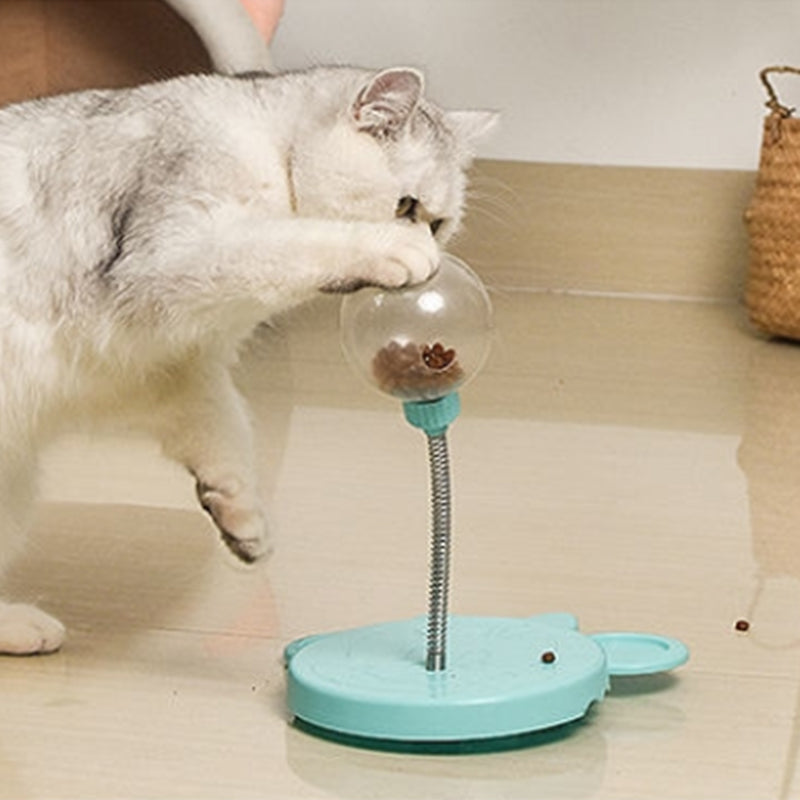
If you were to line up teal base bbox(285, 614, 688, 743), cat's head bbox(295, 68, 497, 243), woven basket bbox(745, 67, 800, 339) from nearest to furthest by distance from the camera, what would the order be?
Result: teal base bbox(285, 614, 688, 743) → cat's head bbox(295, 68, 497, 243) → woven basket bbox(745, 67, 800, 339)

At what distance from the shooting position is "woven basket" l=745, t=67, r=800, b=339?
11.1 ft

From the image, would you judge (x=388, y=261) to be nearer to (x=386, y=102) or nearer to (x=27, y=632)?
(x=386, y=102)

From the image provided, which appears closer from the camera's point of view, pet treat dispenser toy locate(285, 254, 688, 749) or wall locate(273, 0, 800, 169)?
pet treat dispenser toy locate(285, 254, 688, 749)

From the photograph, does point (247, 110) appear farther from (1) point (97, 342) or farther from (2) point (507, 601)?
(2) point (507, 601)

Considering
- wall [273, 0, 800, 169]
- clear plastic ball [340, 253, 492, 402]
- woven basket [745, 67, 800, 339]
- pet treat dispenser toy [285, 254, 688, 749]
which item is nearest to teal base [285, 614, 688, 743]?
pet treat dispenser toy [285, 254, 688, 749]

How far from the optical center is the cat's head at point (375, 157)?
5.91 ft

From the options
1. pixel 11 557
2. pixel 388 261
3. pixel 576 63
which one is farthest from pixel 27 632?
pixel 576 63

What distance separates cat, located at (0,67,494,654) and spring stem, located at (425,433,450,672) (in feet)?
0.61

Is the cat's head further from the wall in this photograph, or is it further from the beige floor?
the wall

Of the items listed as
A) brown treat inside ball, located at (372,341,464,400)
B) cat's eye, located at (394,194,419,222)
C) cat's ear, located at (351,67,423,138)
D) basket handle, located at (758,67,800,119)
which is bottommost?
basket handle, located at (758,67,800,119)

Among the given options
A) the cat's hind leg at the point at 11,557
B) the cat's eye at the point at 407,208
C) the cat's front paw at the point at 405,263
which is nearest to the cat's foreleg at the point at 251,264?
the cat's front paw at the point at 405,263

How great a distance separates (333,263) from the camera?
1.63 metres

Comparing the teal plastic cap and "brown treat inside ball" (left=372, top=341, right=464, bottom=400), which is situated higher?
"brown treat inside ball" (left=372, top=341, right=464, bottom=400)

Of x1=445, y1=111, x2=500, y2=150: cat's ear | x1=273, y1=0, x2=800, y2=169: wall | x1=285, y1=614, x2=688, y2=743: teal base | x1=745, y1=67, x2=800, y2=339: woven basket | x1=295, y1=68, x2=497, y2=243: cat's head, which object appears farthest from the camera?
x1=273, y1=0, x2=800, y2=169: wall
